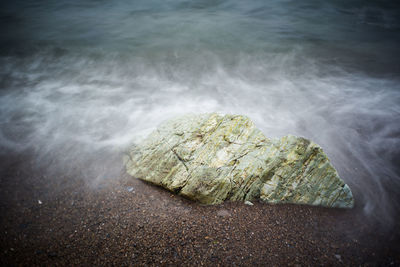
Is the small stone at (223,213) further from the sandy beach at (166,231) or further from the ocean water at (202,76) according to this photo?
the ocean water at (202,76)

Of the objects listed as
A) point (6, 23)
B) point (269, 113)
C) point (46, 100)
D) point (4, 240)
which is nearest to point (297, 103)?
point (269, 113)

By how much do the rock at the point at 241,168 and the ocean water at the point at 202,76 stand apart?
900mm

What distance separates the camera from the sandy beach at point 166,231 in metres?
2.87

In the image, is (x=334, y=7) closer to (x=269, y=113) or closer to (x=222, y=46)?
(x=222, y=46)

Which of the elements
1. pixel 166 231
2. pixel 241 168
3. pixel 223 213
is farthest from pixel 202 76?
pixel 166 231

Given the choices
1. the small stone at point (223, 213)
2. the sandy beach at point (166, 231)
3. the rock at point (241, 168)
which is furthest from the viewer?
the rock at point (241, 168)

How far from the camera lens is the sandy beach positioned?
287 centimetres

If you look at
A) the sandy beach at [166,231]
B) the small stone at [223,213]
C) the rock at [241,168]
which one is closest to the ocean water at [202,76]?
the sandy beach at [166,231]

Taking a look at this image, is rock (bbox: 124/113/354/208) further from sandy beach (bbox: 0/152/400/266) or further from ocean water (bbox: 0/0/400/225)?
ocean water (bbox: 0/0/400/225)

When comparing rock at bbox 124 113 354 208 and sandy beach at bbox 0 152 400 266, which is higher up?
rock at bbox 124 113 354 208

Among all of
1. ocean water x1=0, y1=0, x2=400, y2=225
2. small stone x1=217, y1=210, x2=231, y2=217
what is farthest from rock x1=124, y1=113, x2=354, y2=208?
ocean water x1=0, y1=0, x2=400, y2=225

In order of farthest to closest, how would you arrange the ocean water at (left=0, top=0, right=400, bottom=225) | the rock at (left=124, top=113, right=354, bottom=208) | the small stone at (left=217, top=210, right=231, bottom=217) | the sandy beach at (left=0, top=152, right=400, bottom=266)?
the ocean water at (left=0, top=0, right=400, bottom=225)
the rock at (left=124, top=113, right=354, bottom=208)
the small stone at (left=217, top=210, right=231, bottom=217)
the sandy beach at (left=0, top=152, right=400, bottom=266)

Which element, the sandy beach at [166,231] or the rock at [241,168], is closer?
the sandy beach at [166,231]

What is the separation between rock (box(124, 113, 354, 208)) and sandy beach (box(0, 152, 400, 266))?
0.21 metres
